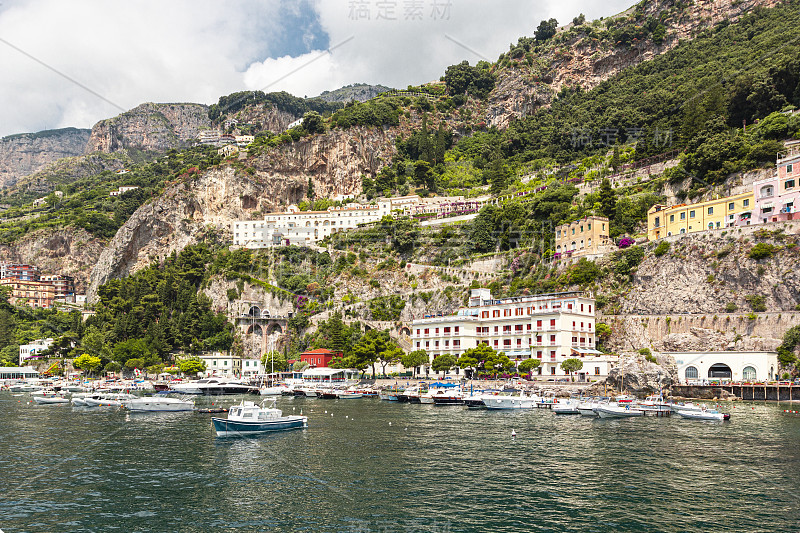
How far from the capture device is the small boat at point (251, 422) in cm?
3591

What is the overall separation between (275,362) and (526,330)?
138ft

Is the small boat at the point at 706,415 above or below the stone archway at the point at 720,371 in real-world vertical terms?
below

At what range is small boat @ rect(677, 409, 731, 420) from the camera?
133 feet

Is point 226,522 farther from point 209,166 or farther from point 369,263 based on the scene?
point 209,166

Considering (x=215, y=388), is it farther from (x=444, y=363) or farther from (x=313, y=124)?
(x=313, y=124)

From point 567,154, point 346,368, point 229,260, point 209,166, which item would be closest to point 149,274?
point 229,260

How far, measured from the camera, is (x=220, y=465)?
27.6 meters

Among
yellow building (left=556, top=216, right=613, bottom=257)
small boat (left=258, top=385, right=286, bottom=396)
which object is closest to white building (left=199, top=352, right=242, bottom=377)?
small boat (left=258, top=385, right=286, bottom=396)

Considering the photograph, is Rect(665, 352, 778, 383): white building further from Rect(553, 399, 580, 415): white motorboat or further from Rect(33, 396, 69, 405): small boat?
Rect(33, 396, 69, 405): small boat

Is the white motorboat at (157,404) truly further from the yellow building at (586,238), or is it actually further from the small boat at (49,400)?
the yellow building at (586,238)

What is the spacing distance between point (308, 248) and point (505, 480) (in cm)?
8885

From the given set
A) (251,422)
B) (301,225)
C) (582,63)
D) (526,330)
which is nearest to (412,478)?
(251,422)

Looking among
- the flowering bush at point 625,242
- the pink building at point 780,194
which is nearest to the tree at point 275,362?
the flowering bush at point 625,242

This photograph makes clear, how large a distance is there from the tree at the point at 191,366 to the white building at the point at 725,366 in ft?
216
